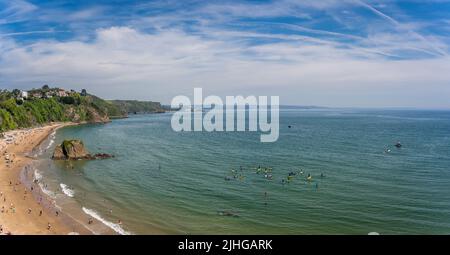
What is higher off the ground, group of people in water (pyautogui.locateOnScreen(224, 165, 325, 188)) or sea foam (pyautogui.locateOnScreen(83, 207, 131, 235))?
group of people in water (pyautogui.locateOnScreen(224, 165, 325, 188))

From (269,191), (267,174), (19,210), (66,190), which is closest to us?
(19,210)

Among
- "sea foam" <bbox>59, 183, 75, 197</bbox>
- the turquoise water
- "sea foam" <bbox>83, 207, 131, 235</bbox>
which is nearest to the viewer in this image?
"sea foam" <bbox>83, 207, 131, 235</bbox>

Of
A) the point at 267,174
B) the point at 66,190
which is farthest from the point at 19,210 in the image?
the point at 267,174

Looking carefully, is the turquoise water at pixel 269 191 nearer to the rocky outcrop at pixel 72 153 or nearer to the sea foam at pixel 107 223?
the sea foam at pixel 107 223

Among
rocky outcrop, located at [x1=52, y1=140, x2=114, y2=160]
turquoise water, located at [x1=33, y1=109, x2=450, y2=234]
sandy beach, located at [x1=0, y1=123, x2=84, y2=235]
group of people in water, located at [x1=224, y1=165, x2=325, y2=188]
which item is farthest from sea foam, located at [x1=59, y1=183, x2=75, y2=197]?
rocky outcrop, located at [x1=52, y1=140, x2=114, y2=160]

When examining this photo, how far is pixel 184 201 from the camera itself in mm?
58312

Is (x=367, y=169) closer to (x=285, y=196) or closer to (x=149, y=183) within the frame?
(x=285, y=196)

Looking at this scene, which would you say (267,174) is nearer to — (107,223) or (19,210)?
(107,223)

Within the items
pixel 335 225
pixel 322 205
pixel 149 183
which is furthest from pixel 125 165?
pixel 335 225

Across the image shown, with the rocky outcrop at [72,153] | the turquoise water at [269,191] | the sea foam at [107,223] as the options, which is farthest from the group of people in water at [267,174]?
the rocky outcrop at [72,153]

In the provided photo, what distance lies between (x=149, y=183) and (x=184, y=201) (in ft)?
49.3

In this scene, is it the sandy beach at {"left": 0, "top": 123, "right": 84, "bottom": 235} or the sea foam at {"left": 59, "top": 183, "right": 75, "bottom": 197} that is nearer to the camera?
the sandy beach at {"left": 0, "top": 123, "right": 84, "bottom": 235}

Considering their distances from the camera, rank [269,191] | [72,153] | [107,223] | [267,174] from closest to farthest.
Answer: [107,223] < [269,191] < [267,174] < [72,153]

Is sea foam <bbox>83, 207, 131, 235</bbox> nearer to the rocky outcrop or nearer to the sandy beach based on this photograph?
the sandy beach
